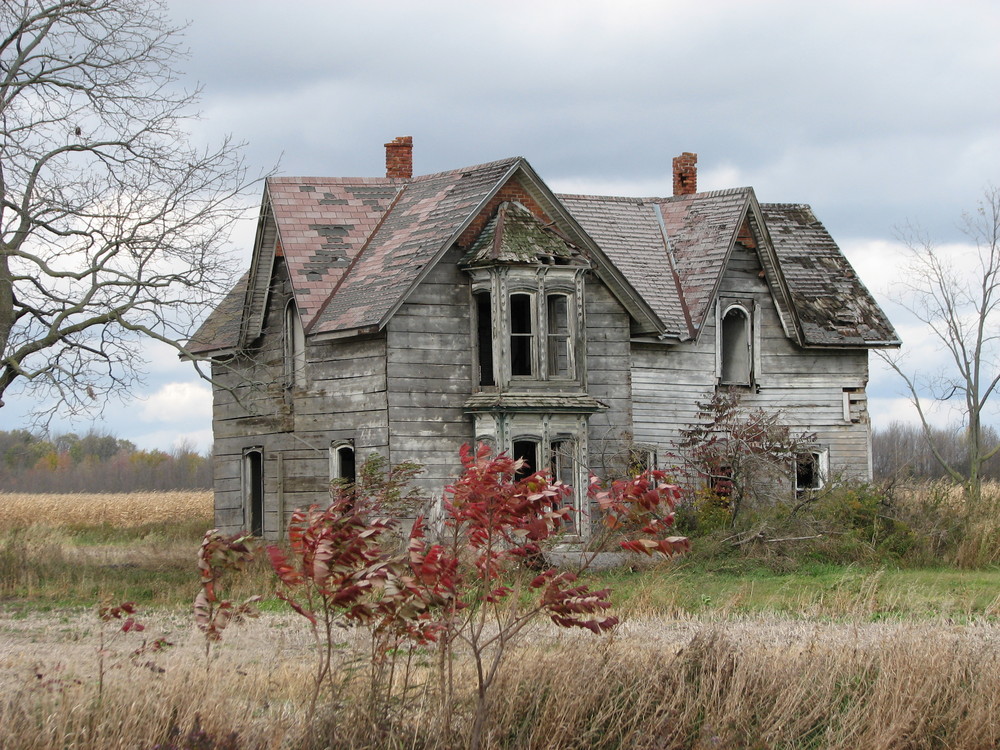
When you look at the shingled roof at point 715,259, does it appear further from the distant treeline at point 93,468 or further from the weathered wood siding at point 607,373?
the distant treeline at point 93,468

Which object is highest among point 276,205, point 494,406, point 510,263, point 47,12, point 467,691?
point 47,12

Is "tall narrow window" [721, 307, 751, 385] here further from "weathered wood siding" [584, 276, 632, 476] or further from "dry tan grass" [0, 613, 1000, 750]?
"dry tan grass" [0, 613, 1000, 750]

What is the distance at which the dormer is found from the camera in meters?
22.0

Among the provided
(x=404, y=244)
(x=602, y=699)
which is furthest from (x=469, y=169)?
(x=602, y=699)

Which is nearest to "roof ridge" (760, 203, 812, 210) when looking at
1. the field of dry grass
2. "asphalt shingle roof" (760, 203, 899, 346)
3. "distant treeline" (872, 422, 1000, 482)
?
"asphalt shingle roof" (760, 203, 899, 346)

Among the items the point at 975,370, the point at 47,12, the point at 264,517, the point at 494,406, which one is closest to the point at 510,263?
the point at 494,406

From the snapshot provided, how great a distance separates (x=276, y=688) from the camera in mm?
10344

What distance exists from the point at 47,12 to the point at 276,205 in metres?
5.28

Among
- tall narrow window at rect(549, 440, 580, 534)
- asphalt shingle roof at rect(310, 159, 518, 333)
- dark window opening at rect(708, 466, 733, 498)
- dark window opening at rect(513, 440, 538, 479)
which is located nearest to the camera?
asphalt shingle roof at rect(310, 159, 518, 333)

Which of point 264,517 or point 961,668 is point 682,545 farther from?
point 264,517

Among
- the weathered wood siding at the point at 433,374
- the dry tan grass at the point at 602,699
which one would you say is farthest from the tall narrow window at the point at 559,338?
the dry tan grass at the point at 602,699

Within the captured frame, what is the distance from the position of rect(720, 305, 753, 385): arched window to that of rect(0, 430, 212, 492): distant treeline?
68.5 m

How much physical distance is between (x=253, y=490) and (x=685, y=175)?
482 inches

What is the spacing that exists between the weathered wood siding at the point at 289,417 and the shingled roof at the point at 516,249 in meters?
0.55
